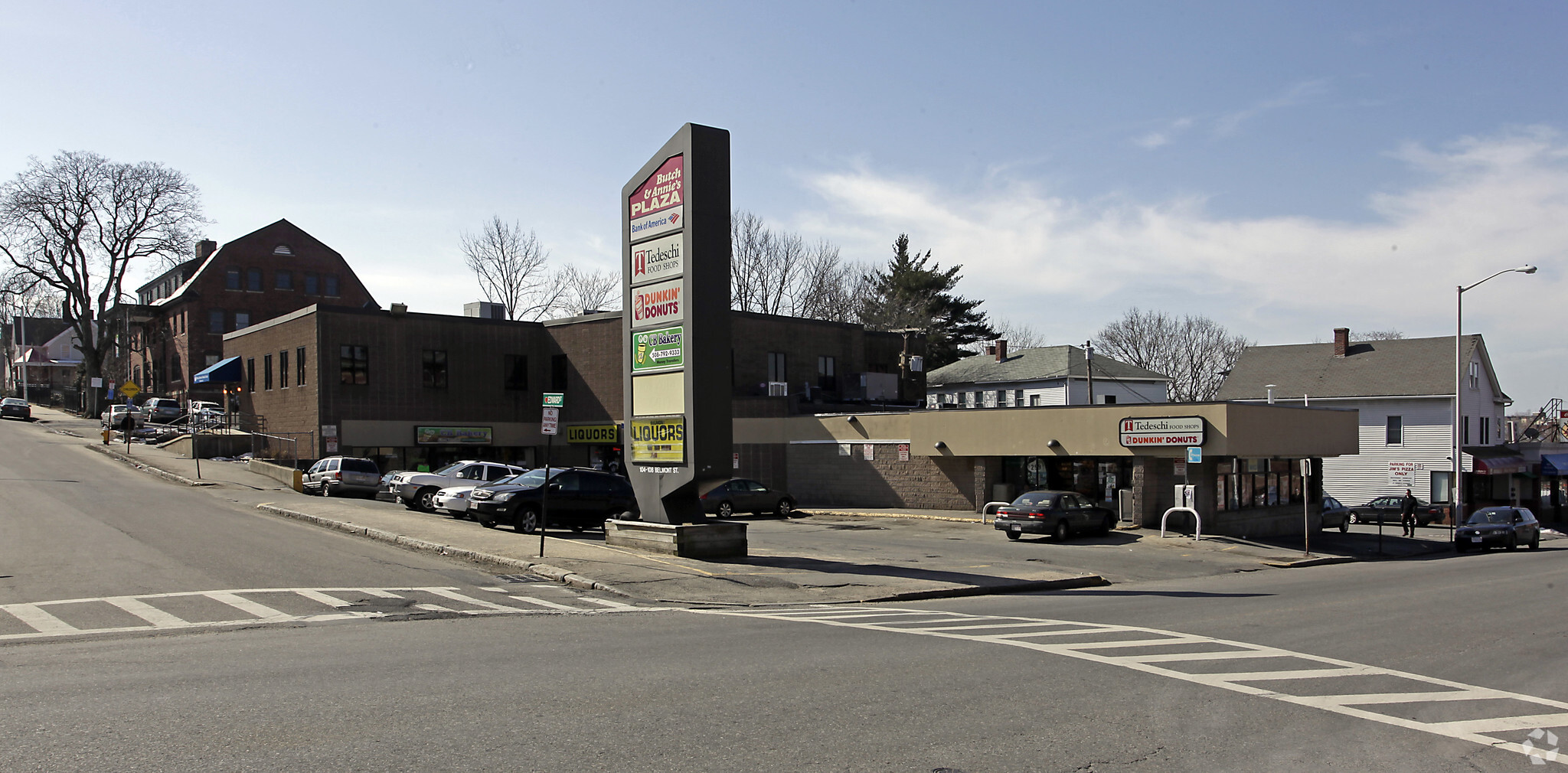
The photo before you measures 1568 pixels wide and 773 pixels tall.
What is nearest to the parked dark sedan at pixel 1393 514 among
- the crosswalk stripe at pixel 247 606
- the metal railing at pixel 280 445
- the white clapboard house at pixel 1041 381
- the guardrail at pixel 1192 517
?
the white clapboard house at pixel 1041 381

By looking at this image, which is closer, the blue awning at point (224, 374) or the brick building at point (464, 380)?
the brick building at point (464, 380)

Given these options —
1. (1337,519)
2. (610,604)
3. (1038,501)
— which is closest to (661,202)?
(610,604)

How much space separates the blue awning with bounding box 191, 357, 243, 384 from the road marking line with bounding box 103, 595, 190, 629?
4282 centimetres

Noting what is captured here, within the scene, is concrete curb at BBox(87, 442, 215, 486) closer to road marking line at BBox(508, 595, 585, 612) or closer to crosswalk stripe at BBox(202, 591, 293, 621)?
crosswalk stripe at BBox(202, 591, 293, 621)

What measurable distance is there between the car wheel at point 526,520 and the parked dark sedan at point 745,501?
31.1 ft

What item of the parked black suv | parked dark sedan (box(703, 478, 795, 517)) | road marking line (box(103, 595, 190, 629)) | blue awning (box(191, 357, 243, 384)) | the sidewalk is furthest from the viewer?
blue awning (box(191, 357, 243, 384))

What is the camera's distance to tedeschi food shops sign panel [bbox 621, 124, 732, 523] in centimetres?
1977

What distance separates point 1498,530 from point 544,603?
105 feet

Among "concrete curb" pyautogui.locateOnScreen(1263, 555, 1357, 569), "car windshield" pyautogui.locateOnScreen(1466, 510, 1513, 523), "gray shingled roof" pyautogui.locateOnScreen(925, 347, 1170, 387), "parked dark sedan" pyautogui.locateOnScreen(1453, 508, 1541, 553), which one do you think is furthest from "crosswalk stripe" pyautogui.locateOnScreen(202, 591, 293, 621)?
"gray shingled roof" pyautogui.locateOnScreen(925, 347, 1170, 387)

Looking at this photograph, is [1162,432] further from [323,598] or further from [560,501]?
[323,598]

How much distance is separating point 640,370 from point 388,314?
2809 centimetres

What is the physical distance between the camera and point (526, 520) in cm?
2452

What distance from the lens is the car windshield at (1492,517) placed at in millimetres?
34281

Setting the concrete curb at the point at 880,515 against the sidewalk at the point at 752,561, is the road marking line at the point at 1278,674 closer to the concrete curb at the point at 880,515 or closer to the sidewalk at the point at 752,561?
the sidewalk at the point at 752,561
